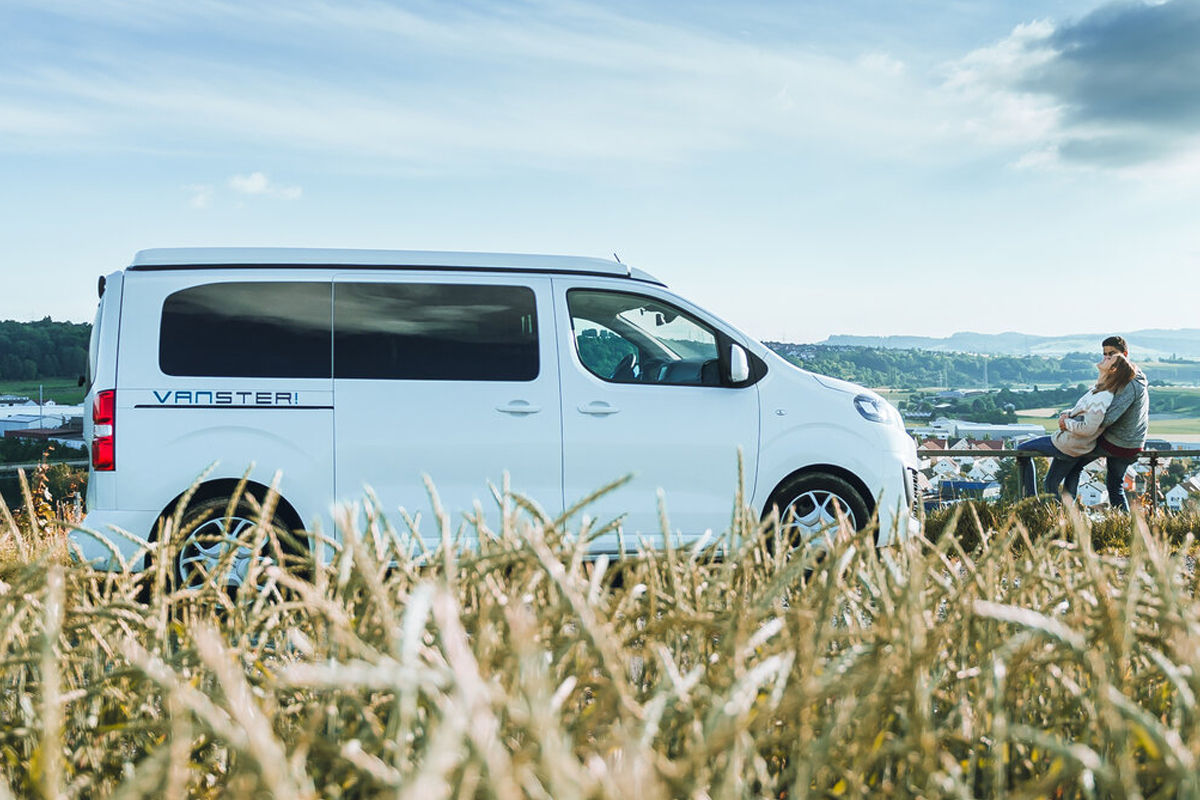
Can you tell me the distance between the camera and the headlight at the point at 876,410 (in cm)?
687

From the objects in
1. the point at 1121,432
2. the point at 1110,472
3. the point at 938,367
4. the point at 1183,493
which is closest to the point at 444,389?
the point at 1121,432

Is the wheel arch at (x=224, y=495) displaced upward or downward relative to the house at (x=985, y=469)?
upward

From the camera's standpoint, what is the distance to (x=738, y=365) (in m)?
6.40

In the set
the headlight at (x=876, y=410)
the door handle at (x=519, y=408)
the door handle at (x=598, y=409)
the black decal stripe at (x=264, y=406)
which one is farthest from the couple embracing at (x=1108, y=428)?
the black decal stripe at (x=264, y=406)

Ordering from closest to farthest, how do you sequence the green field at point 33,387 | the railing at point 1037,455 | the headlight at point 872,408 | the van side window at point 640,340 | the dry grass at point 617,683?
the dry grass at point 617,683 < the van side window at point 640,340 < the headlight at point 872,408 < the railing at point 1037,455 < the green field at point 33,387

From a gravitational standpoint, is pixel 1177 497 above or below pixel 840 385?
below

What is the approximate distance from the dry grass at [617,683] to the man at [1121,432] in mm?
9151

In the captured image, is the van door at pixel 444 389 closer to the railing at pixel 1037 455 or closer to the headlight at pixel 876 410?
the headlight at pixel 876 410

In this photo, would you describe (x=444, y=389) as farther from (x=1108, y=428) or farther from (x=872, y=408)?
(x=1108, y=428)

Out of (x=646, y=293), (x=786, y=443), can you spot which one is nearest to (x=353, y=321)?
(x=646, y=293)

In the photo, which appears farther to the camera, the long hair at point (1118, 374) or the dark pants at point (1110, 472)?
the dark pants at point (1110, 472)

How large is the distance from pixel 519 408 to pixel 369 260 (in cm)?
124

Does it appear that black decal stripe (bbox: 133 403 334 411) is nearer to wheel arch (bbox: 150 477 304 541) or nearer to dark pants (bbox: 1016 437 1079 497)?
wheel arch (bbox: 150 477 304 541)

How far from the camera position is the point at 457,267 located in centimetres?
629
